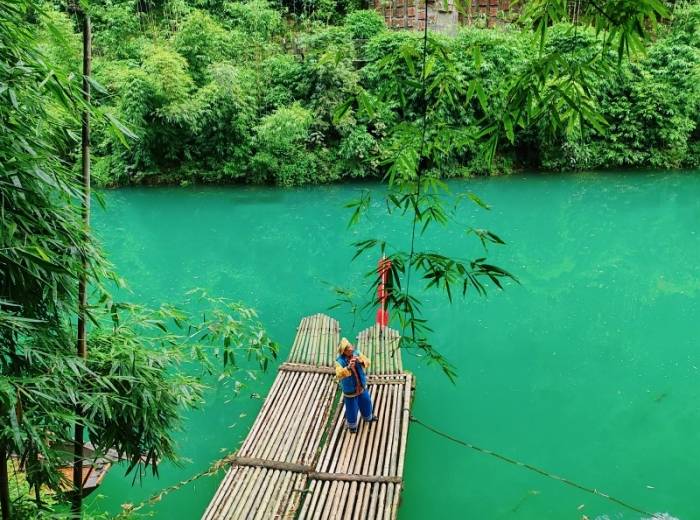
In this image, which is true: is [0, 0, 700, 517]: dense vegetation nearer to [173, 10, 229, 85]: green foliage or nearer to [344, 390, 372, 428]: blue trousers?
[173, 10, 229, 85]: green foliage

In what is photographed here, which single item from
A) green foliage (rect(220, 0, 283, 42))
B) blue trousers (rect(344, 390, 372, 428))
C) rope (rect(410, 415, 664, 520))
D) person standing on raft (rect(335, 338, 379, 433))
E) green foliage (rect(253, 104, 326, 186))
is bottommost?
rope (rect(410, 415, 664, 520))

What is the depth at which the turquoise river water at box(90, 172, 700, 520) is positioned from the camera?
3781 millimetres

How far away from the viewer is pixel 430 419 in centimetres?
437

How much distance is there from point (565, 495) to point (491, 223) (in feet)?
20.2

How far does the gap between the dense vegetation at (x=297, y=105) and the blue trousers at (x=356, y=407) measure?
781 centimetres

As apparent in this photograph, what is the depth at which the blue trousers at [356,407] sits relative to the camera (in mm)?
3697

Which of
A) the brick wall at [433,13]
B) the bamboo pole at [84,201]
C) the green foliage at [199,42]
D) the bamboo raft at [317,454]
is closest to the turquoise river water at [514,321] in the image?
the bamboo raft at [317,454]

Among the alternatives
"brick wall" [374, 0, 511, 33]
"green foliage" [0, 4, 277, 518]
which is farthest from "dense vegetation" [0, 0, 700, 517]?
"brick wall" [374, 0, 511, 33]

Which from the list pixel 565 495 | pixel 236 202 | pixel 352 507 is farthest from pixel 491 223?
pixel 352 507

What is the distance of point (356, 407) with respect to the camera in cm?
373

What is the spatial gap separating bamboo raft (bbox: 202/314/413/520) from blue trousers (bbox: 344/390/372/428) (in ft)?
0.29

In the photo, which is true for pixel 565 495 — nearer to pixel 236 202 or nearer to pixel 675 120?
pixel 236 202

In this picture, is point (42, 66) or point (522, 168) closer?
point (42, 66)

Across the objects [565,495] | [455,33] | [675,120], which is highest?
[455,33]
